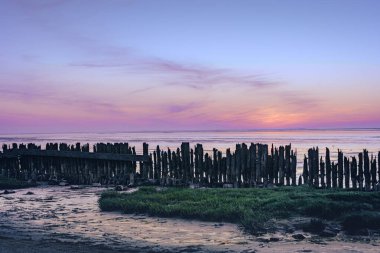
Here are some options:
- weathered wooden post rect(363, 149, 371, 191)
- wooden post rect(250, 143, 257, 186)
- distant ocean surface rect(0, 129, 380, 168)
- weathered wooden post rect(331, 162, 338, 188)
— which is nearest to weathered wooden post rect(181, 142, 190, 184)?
wooden post rect(250, 143, 257, 186)

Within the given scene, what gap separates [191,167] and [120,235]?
7.30 m

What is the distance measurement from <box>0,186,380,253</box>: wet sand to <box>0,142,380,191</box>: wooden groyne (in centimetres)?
474

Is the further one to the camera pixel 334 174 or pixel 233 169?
pixel 233 169

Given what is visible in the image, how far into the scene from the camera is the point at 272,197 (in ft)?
34.6

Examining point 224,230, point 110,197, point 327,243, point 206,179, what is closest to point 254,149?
point 206,179

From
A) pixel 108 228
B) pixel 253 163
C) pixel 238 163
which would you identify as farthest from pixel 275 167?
pixel 108 228

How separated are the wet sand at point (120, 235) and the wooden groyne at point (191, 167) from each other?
4.74 m

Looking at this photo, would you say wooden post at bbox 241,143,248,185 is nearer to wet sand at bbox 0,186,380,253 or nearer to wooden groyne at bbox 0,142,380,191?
wooden groyne at bbox 0,142,380,191

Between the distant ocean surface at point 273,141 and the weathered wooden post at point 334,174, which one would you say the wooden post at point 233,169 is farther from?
the distant ocean surface at point 273,141

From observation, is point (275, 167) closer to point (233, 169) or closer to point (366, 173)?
point (233, 169)

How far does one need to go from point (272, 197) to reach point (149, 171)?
6418mm

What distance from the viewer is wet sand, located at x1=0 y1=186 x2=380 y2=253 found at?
7.05 meters

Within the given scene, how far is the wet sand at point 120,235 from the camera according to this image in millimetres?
7047

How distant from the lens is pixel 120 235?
8055 millimetres
